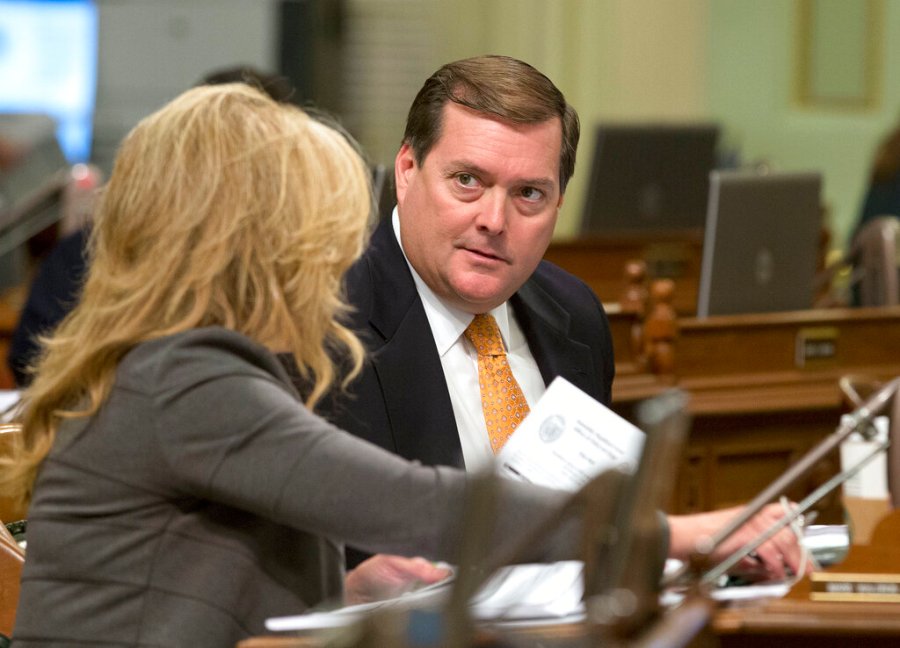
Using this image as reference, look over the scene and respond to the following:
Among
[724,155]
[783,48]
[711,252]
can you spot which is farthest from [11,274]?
[783,48]

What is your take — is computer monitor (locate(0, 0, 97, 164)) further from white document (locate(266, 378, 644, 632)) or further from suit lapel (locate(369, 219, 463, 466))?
white document (locate(266, 378, 644, 632))

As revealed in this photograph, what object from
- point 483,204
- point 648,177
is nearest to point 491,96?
point 483,204

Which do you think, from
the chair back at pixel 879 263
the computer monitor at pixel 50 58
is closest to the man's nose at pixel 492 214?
the chair back at pixel 879 263

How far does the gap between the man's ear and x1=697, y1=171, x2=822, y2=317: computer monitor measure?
1.95 m

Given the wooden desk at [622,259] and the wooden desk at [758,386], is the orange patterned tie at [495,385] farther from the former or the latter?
the wooden desk at [622,259]

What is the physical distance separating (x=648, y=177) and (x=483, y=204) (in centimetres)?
409

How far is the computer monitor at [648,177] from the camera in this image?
6094mm

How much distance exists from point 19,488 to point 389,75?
8.25m

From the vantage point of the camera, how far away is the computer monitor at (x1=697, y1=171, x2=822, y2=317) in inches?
167

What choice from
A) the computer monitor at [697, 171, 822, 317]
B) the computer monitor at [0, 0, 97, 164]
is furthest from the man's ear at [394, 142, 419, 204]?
the computer monitor at [0, 0, 97, 164]

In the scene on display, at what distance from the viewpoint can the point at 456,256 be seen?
7.63 feet

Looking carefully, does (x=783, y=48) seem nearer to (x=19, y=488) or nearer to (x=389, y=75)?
(x=389, y=75)

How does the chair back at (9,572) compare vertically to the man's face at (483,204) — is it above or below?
below

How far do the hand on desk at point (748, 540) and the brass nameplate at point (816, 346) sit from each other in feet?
8.43
